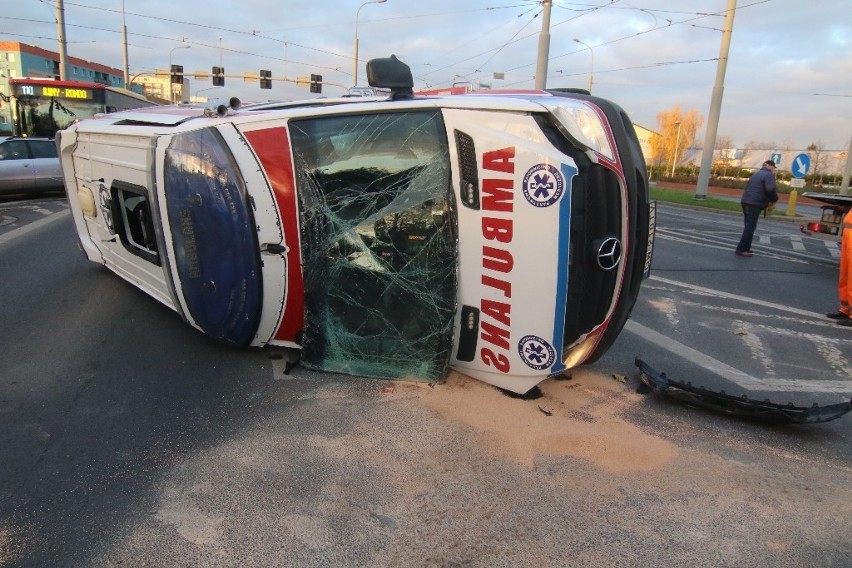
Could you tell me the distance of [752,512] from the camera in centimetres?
253

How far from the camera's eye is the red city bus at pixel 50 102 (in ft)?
52.3

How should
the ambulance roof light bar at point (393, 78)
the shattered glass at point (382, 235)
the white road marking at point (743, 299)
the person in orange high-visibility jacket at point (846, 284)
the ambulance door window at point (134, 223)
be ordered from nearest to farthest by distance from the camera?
the shattered glass at point (382, 235) → the ambulance roof light bar at point (393, 78) → the ambulance door window at point (134, 223) → the person in orange high-visibility jacket at point (846, 284) → the white road marking at point (743, 299)

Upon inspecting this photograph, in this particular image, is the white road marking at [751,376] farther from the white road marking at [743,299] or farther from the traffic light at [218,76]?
the traffic light at [218,76]

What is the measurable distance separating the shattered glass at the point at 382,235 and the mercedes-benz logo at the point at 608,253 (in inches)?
30.1

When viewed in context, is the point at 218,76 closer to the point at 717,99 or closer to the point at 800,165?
the point at 717,99

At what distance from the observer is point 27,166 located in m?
12.9

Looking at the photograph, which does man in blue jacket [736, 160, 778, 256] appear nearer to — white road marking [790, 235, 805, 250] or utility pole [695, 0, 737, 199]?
white road marking [790, 235, 805, 250]

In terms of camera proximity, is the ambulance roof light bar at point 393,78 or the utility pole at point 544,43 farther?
the utility pole at point 544,43

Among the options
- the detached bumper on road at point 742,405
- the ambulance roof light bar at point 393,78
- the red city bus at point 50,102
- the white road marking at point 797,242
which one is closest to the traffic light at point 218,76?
the red city bus at point 50,102

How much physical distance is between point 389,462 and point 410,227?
1.25 metres

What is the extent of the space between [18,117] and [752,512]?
19.6 m

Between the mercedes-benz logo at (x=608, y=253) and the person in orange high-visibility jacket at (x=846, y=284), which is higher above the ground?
the mercedes-benz logo at (x=608, y=253)

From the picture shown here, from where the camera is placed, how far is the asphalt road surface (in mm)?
2264

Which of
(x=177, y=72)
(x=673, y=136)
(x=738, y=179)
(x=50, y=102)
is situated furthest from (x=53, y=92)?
(x=673, y=136)
